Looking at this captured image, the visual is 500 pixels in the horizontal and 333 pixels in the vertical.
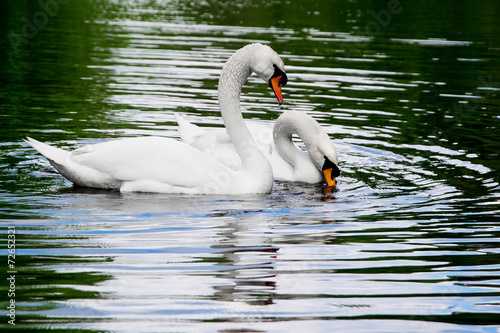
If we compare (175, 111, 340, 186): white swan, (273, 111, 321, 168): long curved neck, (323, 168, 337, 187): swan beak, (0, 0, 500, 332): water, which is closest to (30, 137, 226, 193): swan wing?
(0, 0, 500, 332): water

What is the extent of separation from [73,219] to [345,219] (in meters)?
2.68

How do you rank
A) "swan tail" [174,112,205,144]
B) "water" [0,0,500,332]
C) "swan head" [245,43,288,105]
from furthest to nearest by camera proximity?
1. "swan tail" [174,112,205,144]
2. "swan head" [245,43,288,105]
3. "water" [0,0,500,332]

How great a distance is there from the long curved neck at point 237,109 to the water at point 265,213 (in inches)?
20.3

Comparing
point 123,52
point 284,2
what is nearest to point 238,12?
point 284,2

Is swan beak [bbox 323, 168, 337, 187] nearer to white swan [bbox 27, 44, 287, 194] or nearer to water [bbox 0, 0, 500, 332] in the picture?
water [bbox 0, 0, 500, 332]

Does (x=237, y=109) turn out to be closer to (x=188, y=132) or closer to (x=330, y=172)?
(x=330, y=172)

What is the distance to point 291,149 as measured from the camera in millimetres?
10602

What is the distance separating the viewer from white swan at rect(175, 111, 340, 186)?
33.0 ft

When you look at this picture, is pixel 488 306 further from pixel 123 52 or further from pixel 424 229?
pixel 123 52

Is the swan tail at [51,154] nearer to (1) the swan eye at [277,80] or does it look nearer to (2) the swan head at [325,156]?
(1) the swan eye at [277,80]

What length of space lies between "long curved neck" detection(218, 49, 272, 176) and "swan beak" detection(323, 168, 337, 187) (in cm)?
111

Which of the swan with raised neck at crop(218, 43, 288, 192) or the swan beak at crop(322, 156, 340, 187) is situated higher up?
the swan with raised neck at crop(218, 43, 288, 192)

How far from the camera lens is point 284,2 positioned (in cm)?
3997

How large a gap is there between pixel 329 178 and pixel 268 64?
1.76 meters
